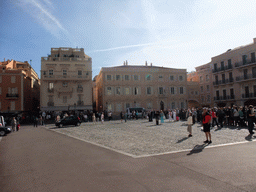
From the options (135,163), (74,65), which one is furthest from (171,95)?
(135,163)

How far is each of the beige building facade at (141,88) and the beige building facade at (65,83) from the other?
12.3 ft

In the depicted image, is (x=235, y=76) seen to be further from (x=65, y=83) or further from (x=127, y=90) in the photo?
(x=65, y=83)

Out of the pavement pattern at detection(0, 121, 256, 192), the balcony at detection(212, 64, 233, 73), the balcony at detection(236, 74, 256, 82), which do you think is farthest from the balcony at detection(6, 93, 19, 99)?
the balcony at detection(236, 74, 256, 82)

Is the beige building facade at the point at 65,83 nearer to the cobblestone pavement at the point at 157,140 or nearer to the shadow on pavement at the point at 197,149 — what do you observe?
the cobblestone pavement at the point at 157,140

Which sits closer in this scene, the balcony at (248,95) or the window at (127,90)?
the balcony at (248,95)

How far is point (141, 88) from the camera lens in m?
48.1

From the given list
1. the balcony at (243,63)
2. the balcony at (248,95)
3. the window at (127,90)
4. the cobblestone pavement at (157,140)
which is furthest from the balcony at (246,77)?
the cobblestone pavement at (157,140)

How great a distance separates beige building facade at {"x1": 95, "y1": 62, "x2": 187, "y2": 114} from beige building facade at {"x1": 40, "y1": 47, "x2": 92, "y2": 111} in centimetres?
374

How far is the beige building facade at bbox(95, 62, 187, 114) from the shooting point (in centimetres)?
4625

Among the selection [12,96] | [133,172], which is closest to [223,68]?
[12,96]

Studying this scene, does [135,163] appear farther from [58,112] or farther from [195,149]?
[58,112]

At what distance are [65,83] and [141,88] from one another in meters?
16.7

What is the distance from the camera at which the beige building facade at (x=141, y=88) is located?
46250 millimetres

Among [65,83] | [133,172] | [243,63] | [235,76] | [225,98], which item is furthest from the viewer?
[65,83]
